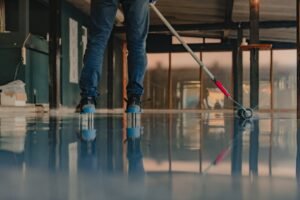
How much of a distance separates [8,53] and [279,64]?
948cm

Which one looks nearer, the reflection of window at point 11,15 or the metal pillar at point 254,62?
the metal pillar at point 254,62

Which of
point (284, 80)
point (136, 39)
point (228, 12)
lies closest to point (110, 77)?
point (228, 12)

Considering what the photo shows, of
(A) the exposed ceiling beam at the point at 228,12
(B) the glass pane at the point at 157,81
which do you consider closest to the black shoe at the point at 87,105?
(A) the exposed ceiling beam at the point at 228,12

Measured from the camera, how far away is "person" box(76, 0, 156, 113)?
7.53ft

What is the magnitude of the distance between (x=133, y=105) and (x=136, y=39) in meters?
0.35

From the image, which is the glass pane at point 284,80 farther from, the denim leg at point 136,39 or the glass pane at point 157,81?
the denim leg at point 136,39

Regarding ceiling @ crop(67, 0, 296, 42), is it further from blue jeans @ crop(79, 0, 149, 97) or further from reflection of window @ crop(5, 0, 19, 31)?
blue jeans @ crop(79, 0, 149, 97)

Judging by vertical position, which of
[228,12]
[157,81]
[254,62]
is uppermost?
[228,12]

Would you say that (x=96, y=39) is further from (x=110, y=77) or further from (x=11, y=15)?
(x=110, y=77)

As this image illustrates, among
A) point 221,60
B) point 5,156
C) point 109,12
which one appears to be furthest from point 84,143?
point 221,60

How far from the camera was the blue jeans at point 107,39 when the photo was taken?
2.31 metres

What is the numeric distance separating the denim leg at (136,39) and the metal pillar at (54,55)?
6.14 metres

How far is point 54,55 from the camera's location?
335 inches

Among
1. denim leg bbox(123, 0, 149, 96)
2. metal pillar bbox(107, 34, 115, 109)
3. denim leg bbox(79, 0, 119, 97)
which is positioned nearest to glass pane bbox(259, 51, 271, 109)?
metal pillar bbox(107, 34, 115, 109)
